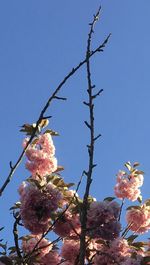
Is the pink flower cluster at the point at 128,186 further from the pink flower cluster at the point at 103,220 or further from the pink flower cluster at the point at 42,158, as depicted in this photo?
the pink flower cluster at the point at 103,220

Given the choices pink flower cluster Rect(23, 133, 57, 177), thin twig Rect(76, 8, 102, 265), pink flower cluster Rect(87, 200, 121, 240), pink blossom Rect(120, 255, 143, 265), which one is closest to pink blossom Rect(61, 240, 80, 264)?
pink flower cluster Rect(87, 200, 121, 240)

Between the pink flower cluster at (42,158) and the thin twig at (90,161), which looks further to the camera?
the pink flower cluster at (42,158)

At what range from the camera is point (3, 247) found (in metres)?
4.71

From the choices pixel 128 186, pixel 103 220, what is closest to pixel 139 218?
pixel 128 186

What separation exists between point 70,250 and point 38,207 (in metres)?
0.71

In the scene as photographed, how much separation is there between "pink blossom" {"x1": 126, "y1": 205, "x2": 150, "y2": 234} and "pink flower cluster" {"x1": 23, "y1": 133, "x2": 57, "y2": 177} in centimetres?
115

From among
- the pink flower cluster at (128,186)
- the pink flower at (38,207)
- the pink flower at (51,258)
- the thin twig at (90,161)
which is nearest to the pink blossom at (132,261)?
the pink flower at (38,207)

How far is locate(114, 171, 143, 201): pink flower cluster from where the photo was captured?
6.54m

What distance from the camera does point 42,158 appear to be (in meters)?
5.70

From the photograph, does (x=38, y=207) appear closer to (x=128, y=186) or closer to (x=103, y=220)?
(x=103, y=220)

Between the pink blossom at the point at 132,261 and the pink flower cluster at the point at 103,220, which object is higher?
the pink flower cluster at the point at 103,220

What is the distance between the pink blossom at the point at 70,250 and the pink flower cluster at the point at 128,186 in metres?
1.95

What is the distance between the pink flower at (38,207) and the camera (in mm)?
4148

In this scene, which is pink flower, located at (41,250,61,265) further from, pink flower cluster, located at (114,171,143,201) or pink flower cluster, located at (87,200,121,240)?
pink flower cluster, located at (114,171,143,201)
